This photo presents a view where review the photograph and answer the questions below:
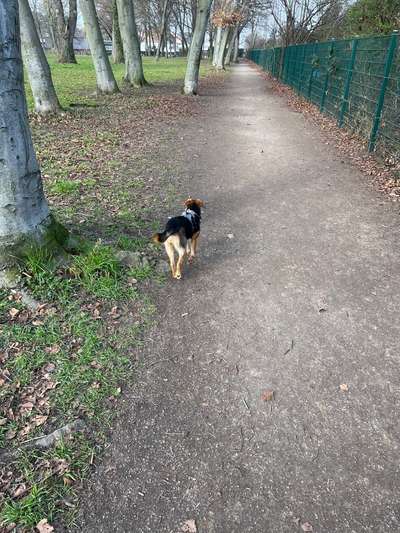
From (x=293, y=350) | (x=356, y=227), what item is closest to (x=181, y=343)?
(x=293, y=350)

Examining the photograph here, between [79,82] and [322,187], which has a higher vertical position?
[79,82]

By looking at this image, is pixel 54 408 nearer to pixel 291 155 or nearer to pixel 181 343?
pixel 181 343

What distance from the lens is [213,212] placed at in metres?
5.83

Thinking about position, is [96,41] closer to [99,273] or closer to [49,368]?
[99,273]

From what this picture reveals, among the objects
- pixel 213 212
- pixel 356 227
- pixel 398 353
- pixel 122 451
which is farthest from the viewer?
pixel 213 212

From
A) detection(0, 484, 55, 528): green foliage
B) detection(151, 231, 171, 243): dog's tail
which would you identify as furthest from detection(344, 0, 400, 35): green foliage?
detection(0, 484, 55, 528): green foliage

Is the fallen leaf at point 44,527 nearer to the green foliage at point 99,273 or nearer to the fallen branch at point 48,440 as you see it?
the fallen branch at point 48,440

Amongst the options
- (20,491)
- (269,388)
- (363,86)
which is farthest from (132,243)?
(363,86)

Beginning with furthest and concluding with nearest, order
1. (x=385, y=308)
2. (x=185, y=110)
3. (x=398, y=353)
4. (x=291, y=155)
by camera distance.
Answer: (x=185, y=110) < (x=291, y=155) < (x=385, y=308) < (x=398, y=353)

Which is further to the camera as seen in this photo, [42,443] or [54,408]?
[54,408]

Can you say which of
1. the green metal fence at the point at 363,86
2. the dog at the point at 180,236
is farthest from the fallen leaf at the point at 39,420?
the green metal fence at the point at 363,86

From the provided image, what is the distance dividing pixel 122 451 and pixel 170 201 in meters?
4.28

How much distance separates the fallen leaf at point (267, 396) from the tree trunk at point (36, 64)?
394 inches

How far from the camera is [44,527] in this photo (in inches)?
79.0
